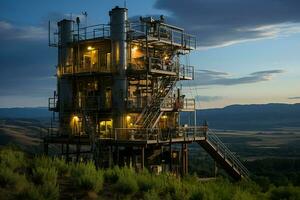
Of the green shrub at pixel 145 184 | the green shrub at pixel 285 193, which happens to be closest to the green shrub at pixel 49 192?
the green shrub at pixel 145 184

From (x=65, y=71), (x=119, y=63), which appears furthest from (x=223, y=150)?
(x=65, y=71)

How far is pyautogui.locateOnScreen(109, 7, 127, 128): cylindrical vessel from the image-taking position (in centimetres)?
4041

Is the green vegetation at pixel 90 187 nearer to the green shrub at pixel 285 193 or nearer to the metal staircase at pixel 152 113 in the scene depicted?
the green shrub at pixel 285 193

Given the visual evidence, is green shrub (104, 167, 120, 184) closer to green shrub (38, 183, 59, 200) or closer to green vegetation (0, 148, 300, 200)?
green vegetation (0, 148, 300, 200)

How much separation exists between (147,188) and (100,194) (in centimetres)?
205

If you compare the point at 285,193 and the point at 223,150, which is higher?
the point at 223,150

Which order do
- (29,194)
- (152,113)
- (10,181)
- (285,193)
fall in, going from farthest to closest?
(152,113)
(285,193)
(10,181)
(29,194)

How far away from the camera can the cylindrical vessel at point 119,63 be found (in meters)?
40.4

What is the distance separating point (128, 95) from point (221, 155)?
A: 31.2 feet

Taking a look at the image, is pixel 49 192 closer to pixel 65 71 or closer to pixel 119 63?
pixel 119 63

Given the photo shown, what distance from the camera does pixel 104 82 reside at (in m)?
42.4

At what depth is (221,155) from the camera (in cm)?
4281

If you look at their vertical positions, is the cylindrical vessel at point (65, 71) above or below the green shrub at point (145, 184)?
above

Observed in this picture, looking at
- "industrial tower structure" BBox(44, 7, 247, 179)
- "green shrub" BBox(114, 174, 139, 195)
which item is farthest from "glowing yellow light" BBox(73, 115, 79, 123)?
"green shrub" BBox(114, 174, 139, 195)
